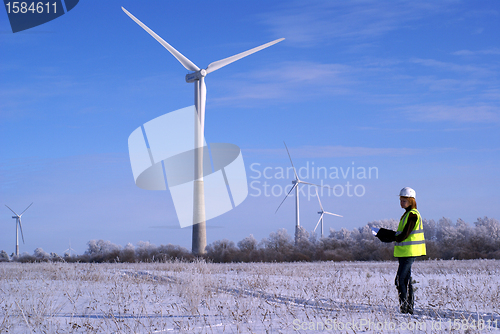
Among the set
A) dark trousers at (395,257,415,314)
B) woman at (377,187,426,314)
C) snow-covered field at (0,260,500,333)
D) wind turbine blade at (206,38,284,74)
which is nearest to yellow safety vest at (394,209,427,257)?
woman at (377,187,426,314)

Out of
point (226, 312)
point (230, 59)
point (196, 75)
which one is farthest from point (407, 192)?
point (196, 75)

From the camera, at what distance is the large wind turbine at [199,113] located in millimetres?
41812

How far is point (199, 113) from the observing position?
44.1 m

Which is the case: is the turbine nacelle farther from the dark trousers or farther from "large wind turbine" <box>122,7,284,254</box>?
the dark trousers

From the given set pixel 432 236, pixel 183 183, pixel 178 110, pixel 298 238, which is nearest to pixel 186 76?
pixel 178 110

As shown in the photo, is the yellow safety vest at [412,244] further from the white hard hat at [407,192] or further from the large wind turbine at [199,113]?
the large wind turbine at [199,113]

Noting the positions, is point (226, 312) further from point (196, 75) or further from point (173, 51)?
point (196, 75)

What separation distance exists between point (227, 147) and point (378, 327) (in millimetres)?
34333

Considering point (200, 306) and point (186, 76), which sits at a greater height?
point (186, 76)

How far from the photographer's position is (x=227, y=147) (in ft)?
135

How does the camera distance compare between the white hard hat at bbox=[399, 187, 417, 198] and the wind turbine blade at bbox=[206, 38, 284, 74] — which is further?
the wind turbine blade at bbox=[206, 38, 284, 74]

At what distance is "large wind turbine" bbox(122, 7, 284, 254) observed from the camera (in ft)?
137

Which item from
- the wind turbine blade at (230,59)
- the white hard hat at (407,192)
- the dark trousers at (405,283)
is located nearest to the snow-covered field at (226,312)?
the dark trousers at (405,283)

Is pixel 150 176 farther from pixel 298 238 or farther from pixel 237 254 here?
pixel 298 238
